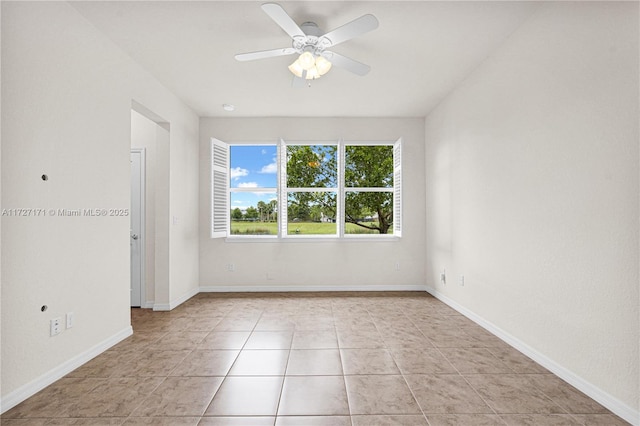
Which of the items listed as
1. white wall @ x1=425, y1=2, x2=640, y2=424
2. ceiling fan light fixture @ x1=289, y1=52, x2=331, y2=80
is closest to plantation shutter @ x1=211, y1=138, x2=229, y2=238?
ceiling fan light fixture @ x1=289, y1=52, x2=331, y2=80

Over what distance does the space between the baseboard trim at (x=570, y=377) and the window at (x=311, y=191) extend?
2.17 metres

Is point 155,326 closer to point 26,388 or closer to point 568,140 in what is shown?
point 26,388

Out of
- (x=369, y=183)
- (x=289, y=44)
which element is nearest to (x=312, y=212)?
(x=369, y=183)

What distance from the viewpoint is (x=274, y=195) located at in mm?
5043

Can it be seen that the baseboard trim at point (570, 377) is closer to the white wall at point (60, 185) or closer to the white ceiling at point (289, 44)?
the white ceiling at point (289, 44)

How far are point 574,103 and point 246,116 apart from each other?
3973mm

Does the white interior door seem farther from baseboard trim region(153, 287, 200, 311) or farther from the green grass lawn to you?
the green grass lawn

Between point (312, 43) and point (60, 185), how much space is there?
2.13 m

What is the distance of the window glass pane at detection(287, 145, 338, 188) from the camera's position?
5.04 metres

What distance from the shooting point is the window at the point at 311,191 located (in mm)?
5016

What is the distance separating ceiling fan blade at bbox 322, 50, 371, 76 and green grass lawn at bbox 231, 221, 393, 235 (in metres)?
2.65

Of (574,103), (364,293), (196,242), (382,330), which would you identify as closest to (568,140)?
(574,103)

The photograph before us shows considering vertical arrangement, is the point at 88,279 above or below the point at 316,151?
below

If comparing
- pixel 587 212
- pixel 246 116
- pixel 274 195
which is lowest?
pixel 587 212
